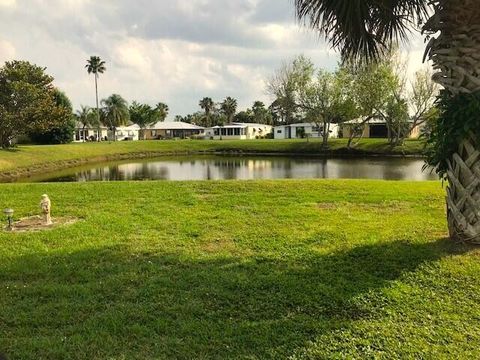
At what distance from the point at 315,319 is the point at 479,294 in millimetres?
1706

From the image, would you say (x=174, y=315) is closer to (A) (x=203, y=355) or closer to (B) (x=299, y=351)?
(A) (x=203, y=355)

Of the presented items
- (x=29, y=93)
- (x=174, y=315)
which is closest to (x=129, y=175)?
(x=29, y=93)

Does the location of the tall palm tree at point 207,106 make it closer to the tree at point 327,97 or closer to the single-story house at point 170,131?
the single-story house at point 170,131

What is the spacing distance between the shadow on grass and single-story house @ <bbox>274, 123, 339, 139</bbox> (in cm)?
5427

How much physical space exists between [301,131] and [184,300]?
60663 millimetres

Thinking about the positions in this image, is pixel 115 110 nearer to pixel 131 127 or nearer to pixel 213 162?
pixel 131 127

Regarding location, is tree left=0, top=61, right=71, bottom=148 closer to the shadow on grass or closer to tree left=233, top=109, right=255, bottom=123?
the shadow on grass

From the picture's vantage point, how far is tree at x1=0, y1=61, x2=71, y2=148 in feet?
115

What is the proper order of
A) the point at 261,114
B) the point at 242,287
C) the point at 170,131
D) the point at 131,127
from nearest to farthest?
the point at 242,287
the point at 131,127
the point at 170,131
the point at 261,114

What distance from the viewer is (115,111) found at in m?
71.2

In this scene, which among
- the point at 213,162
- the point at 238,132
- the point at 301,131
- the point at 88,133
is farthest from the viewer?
the point at 88,133

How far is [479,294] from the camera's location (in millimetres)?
4078

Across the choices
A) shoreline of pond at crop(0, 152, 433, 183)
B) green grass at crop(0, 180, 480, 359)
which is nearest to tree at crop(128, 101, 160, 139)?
shoreline of pond at crop(0, 152, 433, 183)

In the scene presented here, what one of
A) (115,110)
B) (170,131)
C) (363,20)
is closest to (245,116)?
(170,131)
